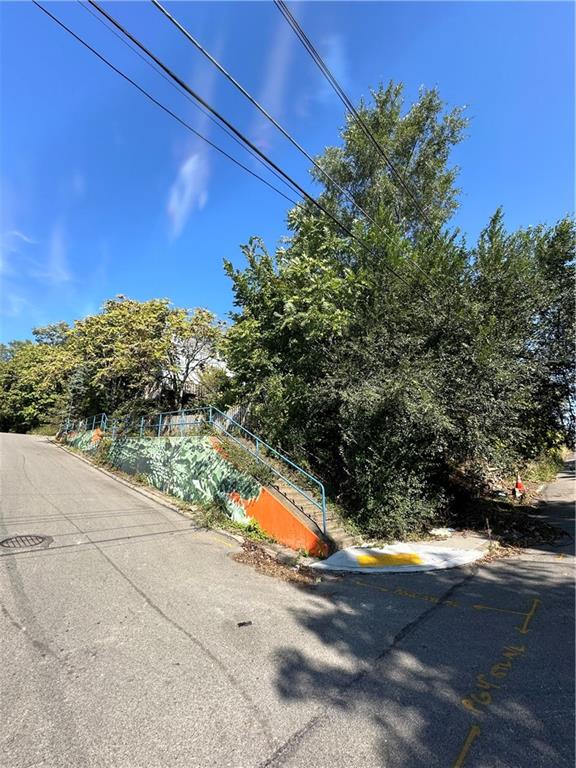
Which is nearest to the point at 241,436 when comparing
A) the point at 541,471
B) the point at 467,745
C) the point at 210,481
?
the point at 210,481

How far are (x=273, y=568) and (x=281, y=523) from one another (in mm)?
1545

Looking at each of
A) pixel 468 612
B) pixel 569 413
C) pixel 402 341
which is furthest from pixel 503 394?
pixel 468 612

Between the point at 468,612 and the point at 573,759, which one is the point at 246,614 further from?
the point at 573,759

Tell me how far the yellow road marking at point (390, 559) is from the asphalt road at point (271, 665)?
675mm

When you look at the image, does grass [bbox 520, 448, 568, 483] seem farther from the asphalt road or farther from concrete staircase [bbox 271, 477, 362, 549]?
the asphalt road

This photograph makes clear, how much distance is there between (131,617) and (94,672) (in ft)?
3.76

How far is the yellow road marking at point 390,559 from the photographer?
7.46 meters

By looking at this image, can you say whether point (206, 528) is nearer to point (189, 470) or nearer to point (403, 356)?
point (189, 470)

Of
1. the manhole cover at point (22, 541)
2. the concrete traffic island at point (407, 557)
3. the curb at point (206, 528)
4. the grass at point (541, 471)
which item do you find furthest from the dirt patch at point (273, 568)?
the grass at point (541, 471)

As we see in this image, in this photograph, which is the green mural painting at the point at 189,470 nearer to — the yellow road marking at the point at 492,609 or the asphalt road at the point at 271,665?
the asphalt road at the point at 271,665

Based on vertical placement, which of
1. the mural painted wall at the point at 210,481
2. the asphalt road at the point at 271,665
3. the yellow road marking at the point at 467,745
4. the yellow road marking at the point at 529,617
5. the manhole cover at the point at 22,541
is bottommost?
the asphalt road at the point at 271,665

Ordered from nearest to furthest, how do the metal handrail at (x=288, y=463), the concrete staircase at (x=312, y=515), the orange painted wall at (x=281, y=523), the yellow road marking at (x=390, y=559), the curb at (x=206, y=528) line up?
the yellow road marking at (x=390, y=559), the curb at (x=206, y=528), the orange painted wall at (x=281, y=523), the concrete staircase at (x=312, y=515), the metal handrail at (x=288, y=463)

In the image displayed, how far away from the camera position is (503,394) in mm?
9914

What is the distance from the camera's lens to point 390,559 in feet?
25.2
